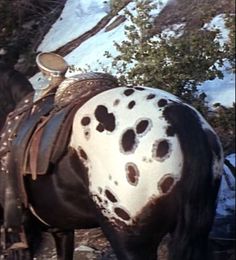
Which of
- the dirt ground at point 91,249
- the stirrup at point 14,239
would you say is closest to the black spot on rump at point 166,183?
the stirrup at point 14,239

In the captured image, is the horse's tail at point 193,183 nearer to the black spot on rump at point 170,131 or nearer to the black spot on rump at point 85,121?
the black spot on rump at point 170,131

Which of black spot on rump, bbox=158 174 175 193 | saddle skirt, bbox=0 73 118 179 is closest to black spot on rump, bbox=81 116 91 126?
saddle skirt, bbox=0 73 118 179

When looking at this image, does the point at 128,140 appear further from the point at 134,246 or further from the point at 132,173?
the point at 134,246

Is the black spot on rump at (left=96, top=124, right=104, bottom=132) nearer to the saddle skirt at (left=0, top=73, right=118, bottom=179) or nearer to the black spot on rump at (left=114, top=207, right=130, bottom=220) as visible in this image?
the saddle skirt at (left=0, top=73, right=118, bottom=179)

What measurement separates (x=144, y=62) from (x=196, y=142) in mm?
2263

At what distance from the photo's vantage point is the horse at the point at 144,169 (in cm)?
316

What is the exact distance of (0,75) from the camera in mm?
A: 4371

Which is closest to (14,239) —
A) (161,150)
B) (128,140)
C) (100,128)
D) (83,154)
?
(83,154)

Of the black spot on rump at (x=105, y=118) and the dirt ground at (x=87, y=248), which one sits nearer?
the black spot on rump at (x=105, y=118)

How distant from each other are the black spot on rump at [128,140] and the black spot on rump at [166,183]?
19 cm

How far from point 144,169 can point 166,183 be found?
0.36 ft

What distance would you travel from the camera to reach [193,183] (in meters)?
3.19

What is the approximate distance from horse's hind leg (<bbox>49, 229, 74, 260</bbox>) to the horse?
90 cm

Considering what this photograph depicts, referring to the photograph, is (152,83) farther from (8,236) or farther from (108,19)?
(108,19)
